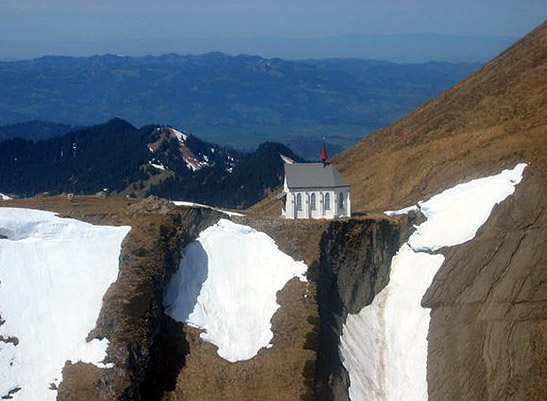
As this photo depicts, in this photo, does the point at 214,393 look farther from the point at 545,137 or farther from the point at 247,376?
the point at 545,137

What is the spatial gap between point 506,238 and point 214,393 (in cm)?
1975

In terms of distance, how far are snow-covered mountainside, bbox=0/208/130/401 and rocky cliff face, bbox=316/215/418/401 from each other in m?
11.7

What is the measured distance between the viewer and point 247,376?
34.0m

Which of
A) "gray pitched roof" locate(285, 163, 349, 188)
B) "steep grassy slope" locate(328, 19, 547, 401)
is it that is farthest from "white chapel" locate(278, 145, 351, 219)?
"steep grassy slope" locate(328, 19, 547, 401)

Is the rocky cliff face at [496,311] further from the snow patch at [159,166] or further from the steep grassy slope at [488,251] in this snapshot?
the snow patch at [159,166]

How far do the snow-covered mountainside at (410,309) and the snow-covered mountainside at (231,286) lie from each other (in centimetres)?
502

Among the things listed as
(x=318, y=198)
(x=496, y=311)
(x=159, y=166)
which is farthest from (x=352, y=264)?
(x=159, y=166)

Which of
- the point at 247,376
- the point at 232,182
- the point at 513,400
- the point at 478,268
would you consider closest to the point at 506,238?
the point at 478,268

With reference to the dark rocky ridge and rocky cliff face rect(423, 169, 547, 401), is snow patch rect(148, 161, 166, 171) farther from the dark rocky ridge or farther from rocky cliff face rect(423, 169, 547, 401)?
rocky cliff face rect(423, 169, 547, 401)

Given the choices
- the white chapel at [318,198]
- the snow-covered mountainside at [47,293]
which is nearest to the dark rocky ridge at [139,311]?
the snow-covered mountainside at [47,293]

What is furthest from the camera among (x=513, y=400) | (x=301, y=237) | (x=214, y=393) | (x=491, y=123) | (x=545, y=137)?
(x=491, y=123)

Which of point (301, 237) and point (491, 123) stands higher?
point (491, 123)

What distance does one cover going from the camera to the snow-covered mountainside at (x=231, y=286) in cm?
3681

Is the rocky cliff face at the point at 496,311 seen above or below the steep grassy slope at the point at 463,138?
below
